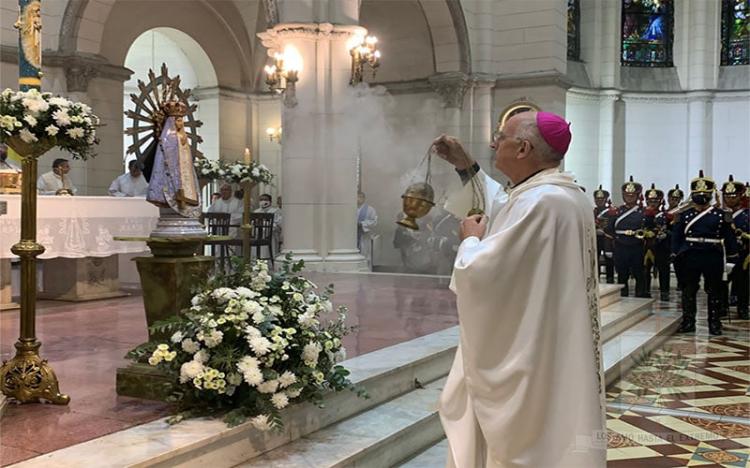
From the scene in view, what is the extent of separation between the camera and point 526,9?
49.2 feet

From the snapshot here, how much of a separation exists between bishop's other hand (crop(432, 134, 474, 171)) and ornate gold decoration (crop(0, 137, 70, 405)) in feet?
6.85

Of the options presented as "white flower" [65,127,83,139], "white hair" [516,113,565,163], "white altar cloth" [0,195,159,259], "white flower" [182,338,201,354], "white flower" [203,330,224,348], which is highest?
"white flower" [65,127,83,139]

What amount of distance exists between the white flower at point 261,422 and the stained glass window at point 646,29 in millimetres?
21775

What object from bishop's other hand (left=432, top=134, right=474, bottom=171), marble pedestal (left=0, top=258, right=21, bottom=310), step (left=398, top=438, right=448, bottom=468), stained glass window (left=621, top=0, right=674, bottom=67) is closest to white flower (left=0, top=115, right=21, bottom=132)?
bishop's other hand (left=432, top=134, right=474, bottom=171)

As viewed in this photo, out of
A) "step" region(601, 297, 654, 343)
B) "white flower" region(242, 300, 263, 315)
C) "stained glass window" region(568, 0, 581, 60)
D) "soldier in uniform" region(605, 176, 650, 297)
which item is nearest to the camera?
"white flower" region(242, 300, 263, 315)

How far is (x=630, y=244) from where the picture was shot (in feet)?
37.9

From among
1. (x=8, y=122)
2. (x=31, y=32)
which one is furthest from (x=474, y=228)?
(x=31, y=32)

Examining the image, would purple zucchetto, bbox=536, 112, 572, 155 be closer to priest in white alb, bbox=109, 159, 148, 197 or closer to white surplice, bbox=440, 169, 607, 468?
white surplice, bbox=440, 169, 607, 468

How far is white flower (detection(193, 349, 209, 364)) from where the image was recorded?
355 centimetres

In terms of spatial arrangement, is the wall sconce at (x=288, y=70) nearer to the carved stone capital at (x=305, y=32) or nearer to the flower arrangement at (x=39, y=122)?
the carved stone capital at (x=305, y=32)

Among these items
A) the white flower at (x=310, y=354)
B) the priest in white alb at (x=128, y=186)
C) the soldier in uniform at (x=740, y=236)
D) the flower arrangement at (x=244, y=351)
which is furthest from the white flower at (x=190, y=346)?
the soldier in uniform at (x=740, y=236)

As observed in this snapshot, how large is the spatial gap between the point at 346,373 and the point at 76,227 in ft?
13.9

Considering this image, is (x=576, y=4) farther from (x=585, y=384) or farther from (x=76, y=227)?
(x=585, y=384)

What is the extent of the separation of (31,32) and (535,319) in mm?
3294
